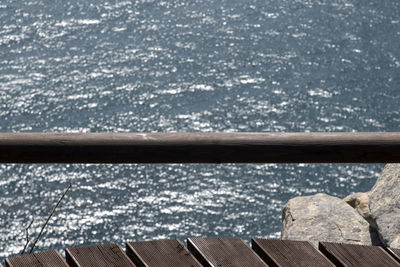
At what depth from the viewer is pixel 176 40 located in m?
40.8

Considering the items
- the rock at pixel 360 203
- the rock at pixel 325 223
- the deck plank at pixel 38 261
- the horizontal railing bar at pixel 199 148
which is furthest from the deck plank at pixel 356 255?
the rock at pixel 360 203

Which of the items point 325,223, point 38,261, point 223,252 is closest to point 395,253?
point 223,252

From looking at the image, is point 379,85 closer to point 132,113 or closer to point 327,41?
point 327,41

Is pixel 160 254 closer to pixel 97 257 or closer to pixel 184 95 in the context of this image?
pixel 97 257

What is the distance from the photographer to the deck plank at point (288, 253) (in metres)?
3.30

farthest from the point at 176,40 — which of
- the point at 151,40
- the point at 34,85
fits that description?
the point at 34,85

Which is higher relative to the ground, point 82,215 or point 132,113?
point 132,113

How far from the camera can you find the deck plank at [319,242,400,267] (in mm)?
3314

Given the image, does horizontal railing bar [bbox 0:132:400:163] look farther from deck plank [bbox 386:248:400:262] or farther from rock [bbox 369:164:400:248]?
rock [bbox 369:164:400:248]

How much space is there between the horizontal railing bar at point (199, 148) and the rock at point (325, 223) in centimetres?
536

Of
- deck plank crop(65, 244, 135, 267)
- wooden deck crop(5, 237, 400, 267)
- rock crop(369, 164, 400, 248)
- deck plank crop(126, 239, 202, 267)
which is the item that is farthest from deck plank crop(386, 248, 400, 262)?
rock crop(369, 164, 400, 248)

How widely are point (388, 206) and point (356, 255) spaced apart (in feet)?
15.3

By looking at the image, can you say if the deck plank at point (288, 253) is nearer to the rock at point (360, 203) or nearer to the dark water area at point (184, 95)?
the rock at point (360, 203)

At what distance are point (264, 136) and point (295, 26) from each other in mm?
39160
